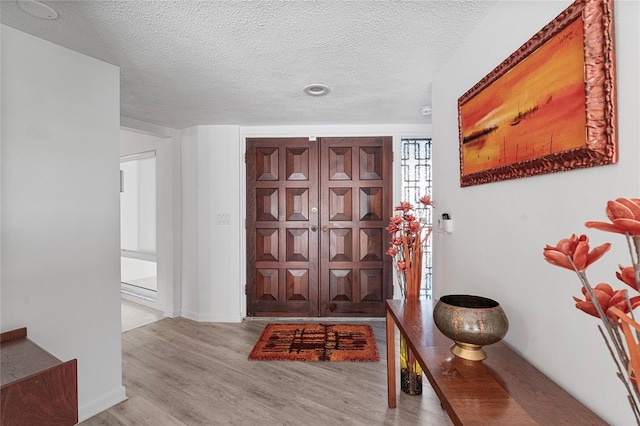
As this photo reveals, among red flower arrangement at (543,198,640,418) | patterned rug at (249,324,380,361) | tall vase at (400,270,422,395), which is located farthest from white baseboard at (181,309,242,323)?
red flower arrangement at (543,198,640,418)

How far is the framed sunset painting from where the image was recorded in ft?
2.71

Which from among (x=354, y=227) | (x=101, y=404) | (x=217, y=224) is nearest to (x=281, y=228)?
(x=217, y=224)

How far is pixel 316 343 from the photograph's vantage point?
110 inches

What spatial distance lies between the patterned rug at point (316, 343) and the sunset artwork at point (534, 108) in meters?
1.83

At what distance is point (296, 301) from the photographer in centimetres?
345

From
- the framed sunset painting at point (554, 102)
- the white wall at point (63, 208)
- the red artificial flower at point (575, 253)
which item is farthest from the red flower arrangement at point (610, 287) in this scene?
the white wall at point (63, 208)

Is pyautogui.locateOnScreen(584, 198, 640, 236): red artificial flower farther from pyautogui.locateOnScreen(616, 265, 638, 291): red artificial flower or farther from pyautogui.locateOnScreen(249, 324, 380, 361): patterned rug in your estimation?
pyautogui.locateOnScreen(249, 324, 380, 361): patterned rug

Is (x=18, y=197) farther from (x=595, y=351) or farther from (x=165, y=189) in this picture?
(x=595, y=351)

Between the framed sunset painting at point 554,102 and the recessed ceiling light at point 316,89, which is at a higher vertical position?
the recessed ceiling light at point 316,89

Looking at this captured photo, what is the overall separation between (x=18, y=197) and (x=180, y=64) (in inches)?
44.9

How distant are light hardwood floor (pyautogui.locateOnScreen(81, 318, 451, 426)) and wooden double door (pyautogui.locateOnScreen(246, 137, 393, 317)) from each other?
689 millimetres

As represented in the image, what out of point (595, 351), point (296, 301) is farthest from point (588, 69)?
point (296, 301)

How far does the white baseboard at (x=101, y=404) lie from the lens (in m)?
1.81

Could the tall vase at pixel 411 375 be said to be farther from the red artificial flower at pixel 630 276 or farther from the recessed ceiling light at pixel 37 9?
the recessed ceiling light at pixel 37 9
